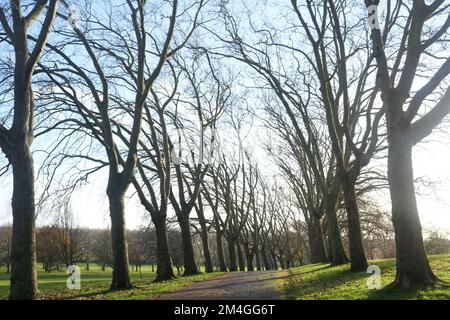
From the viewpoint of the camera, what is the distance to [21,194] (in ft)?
29.5

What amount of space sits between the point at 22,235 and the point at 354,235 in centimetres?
1007

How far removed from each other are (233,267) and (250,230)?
9.34 meters

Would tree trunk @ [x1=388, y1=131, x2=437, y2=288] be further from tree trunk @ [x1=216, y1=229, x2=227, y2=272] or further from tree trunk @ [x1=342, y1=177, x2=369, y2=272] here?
tree trunk @ [x1=216, y1=229, x2=227, y2=272]

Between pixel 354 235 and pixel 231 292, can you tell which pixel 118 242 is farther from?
pixel 354 235

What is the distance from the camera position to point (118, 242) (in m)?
13.6

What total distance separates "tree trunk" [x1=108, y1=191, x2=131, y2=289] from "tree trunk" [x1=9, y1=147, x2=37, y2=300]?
14.7 ft

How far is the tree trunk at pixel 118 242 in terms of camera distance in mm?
13547

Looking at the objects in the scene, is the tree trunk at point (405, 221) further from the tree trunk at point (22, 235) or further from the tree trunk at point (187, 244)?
the tree trunk at point (187, 244)

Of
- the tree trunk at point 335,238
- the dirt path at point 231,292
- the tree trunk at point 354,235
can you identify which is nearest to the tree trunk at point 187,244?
the tree trunk at point 335,238

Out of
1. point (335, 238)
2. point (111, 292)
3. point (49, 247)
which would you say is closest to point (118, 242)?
point (111, 292)
